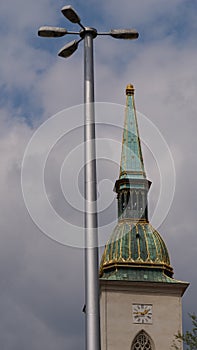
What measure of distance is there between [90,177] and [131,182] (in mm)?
61421

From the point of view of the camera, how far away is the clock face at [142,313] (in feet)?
245

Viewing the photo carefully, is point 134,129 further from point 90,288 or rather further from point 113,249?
point 90,288

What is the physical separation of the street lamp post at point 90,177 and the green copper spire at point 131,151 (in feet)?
194

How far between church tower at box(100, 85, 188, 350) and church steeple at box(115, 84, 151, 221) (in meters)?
0.08

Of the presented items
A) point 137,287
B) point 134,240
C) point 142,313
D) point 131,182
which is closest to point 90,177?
point 142,313

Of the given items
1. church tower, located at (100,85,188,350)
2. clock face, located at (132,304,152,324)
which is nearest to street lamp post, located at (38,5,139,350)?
church tower, located at (100,85,188,350)

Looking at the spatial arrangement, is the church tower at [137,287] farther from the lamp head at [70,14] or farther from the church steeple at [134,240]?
the lamp head at [70,14]

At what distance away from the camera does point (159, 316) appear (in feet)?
247

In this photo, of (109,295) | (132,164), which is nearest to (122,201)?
(132,164)

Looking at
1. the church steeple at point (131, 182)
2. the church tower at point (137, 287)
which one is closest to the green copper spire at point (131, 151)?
the church steeple at point (131, 182)

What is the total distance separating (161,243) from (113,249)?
3557 millimetres

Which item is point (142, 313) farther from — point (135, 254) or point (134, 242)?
point (134, 242)

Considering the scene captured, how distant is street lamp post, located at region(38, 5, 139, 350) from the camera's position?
66.1ft

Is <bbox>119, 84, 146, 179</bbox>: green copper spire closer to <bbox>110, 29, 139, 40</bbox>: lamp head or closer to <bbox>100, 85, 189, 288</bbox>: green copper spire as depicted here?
<bbox>100, 85, 189, 288</bbox>: green copper spire
